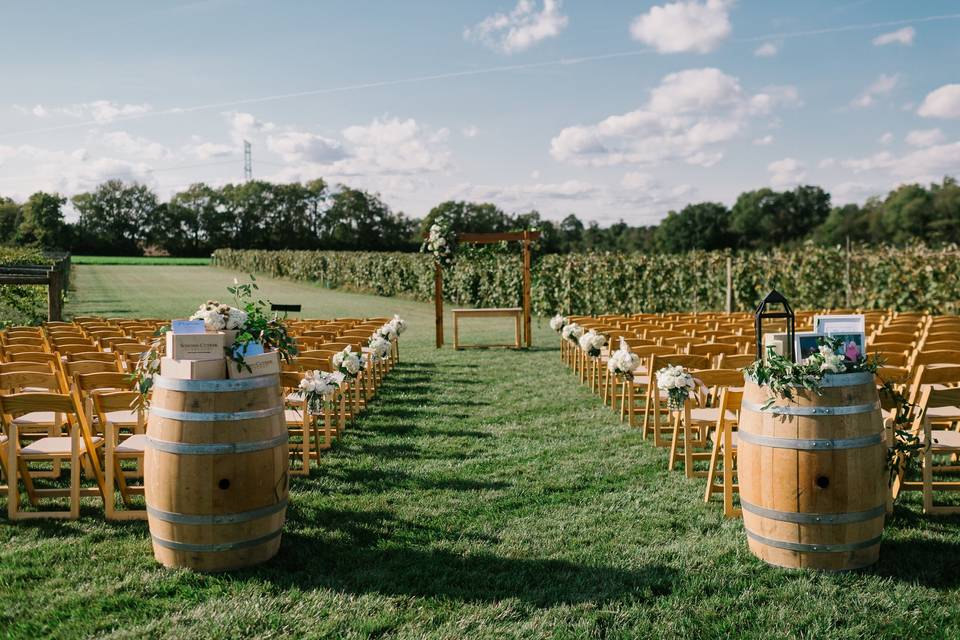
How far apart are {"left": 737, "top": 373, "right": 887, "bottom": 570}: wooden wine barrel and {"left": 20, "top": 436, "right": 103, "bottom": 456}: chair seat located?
180 inches

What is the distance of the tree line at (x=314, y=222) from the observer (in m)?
80.0

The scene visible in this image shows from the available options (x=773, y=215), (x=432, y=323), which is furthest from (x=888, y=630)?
(x=773, y=215)

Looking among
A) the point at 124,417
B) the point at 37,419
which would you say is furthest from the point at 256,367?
the point at 37,419

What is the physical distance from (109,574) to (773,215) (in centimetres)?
8856

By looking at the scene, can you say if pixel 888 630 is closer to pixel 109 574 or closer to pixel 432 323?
pixel 109 574

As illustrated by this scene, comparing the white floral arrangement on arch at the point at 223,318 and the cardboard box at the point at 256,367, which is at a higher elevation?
the white floral arrangement on arch at the point at 223,318

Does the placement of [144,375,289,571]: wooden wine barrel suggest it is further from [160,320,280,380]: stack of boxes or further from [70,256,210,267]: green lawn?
[70,256,210,267]: green lawn

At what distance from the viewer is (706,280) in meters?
23.8

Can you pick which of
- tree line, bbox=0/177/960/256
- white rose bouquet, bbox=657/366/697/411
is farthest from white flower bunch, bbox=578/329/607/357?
tree line, bbox=0/177/960/256

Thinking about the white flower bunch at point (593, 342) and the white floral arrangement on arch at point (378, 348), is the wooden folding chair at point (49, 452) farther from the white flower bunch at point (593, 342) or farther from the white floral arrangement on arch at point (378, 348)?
the white flower bunch at point (593, 342)

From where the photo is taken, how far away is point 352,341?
10.7 metres

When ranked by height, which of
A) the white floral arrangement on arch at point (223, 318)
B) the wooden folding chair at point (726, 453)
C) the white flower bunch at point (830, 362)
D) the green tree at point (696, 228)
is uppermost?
the green tree at point (696, 228)

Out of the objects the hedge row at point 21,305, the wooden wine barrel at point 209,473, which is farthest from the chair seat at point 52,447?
the hedge row at point 21,305

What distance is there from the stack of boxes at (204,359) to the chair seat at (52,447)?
5.28ft
